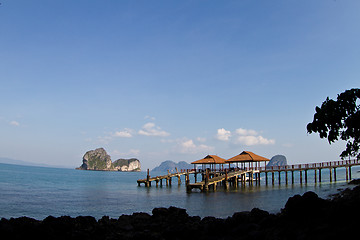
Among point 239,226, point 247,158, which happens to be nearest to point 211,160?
point 247,158

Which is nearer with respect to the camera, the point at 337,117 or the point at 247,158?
the point at 337,117

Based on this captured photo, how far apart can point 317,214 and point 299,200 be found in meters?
0.85

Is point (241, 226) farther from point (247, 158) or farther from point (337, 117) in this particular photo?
point (247, 158)

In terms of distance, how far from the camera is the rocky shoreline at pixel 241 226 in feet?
28.9

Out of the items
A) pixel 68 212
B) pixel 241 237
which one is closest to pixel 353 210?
pixel 241 237

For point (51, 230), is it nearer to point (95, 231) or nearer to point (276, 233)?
point (95, 231)

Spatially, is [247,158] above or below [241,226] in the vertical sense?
above

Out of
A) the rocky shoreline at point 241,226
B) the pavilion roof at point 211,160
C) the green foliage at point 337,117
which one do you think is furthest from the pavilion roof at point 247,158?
the rocky shoreline at point 241,226

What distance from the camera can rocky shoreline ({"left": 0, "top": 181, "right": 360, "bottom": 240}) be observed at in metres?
8.80

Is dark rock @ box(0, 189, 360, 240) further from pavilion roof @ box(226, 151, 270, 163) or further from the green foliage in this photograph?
pavilion roof @ box(226, 151, 270, 163)

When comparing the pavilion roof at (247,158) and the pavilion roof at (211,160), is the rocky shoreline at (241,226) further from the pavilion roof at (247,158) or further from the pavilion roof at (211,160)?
the pavilion roof at (211,160)

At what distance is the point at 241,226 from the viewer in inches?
410

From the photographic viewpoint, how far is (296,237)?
852cm

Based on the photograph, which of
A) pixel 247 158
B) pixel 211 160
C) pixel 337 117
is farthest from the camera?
pixel 211 160
